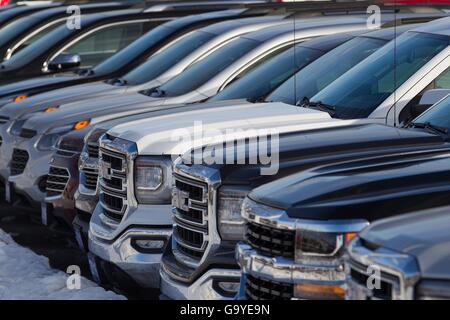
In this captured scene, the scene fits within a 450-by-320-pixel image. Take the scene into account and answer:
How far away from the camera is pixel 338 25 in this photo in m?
12.1

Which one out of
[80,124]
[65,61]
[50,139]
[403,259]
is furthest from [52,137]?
[403,259]

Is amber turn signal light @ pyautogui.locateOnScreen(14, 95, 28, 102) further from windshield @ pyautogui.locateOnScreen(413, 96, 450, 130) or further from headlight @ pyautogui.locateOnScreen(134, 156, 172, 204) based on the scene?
windshield @ pyautogui.locateOnScreen(413, 96, 450, 130)

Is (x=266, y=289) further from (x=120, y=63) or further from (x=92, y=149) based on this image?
(x=120, y=63)

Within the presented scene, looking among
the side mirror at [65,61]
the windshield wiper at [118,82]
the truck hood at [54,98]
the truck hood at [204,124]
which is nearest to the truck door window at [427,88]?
the truck hood at [204,124]

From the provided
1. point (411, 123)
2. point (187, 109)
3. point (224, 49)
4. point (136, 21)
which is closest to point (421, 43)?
point (411, 123)

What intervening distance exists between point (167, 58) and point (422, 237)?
28.0ft

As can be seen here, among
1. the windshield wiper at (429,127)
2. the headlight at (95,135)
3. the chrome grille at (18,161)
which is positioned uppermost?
the windshield wiper at (429,127)

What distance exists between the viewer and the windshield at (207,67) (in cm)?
1183

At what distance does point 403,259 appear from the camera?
4820 millimetres

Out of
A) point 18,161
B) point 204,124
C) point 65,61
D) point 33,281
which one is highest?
point 204,124

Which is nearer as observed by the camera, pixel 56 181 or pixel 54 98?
pixel 56 181

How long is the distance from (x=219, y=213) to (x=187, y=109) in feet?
9.56

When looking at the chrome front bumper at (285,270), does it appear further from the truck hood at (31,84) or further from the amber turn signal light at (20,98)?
the truck hood at (31,84)

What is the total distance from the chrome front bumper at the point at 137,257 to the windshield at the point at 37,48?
847 cm
